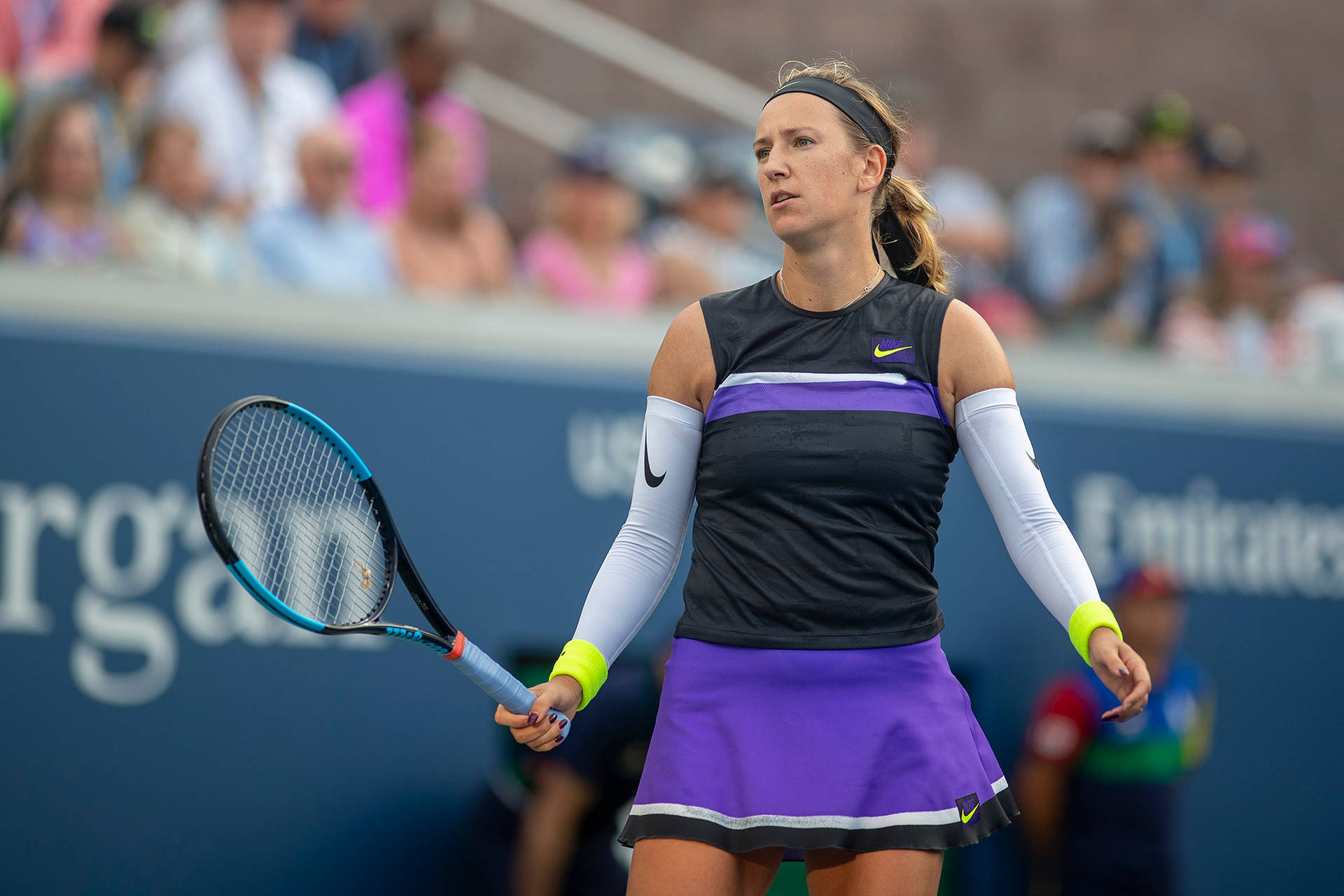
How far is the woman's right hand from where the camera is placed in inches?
92.5

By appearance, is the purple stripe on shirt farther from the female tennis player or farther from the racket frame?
the racket frame

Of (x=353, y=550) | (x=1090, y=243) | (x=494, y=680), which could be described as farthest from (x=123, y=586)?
(x=1090, y=243)

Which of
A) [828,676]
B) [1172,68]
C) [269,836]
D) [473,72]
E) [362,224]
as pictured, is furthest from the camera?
[1172,68]

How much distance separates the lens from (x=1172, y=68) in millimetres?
11477

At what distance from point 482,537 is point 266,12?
2.29 meters

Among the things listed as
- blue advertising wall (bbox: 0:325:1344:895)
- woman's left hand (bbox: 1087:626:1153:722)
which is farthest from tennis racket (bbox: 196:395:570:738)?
blue advertising wall (bbox: 0:325:1344:895)

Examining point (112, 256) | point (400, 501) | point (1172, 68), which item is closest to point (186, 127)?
point (112, 256)

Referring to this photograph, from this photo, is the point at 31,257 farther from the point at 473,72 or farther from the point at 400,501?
the point at 473,72

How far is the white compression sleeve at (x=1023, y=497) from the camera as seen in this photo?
93.7 inches

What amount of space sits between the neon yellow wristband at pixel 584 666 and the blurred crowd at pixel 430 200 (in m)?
2.79

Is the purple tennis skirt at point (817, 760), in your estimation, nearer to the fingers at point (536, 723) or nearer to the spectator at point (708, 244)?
the fingers at point (536, 723)

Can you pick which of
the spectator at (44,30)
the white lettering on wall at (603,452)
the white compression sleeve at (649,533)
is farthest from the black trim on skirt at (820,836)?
the spectator at (44,30)

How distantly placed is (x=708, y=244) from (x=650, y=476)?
408 centimetres

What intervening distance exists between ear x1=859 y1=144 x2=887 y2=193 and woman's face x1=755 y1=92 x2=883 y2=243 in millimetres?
22
